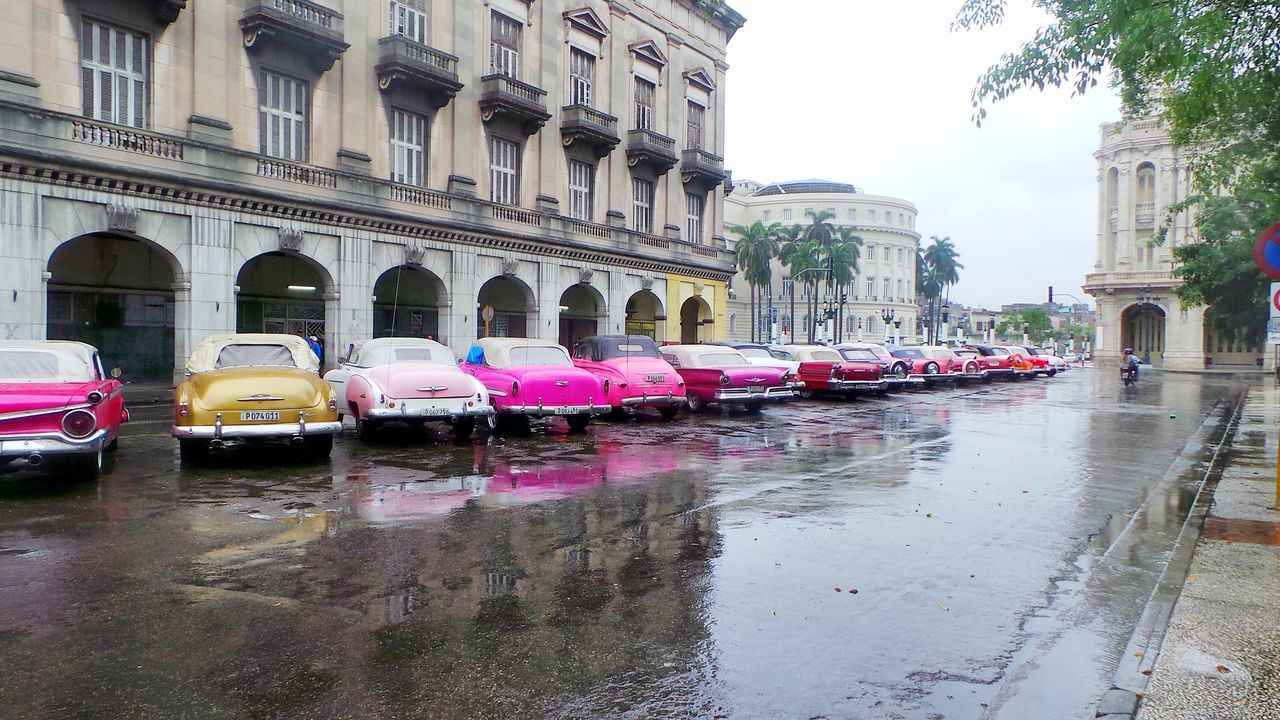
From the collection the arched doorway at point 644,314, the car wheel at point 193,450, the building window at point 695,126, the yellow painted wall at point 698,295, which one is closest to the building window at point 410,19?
the arched doorway at point 644,314

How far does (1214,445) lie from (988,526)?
31.3 ft

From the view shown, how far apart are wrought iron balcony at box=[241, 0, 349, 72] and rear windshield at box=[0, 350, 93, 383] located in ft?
48.1

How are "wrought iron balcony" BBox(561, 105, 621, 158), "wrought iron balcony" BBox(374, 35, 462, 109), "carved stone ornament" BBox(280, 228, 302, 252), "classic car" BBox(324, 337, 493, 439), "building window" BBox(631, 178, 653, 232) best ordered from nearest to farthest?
"classic car" BBox(324, 337, 493, 439) < "carved stone ornament" BBox(280, 228, 302, 252) < "wrought iron balcony" BBox(374, 35, 462, 109) < "wrought iron balcony" BBox(561, 105, 621, 158) < "building window" BBox(631, 178, 653, 232)

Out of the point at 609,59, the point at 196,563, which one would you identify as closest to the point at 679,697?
the point at 196,563

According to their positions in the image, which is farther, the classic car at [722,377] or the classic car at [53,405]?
the classic car at [722,377]

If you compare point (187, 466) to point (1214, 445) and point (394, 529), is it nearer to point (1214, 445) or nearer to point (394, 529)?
point (394, 529)

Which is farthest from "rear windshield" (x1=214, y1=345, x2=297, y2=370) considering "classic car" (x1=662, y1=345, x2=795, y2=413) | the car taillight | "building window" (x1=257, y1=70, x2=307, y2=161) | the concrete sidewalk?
"building window" (x1=257, y1=70, x2=307, y2=161)

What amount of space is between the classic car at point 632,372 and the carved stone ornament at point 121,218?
10794 millimetres

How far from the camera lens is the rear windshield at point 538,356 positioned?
14.7 meters

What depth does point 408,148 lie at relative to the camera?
26.1 m

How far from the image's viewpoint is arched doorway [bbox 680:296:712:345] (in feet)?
132

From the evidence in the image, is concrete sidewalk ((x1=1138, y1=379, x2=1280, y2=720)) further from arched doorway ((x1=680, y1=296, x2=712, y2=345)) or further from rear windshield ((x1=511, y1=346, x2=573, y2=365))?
arched doorway ((x1=680, y1=296, x2=712, y2=345))

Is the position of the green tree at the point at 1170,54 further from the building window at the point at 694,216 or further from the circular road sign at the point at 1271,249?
the building window at the point at 694,216

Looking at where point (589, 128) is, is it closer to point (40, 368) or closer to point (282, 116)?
point (282, 116)
